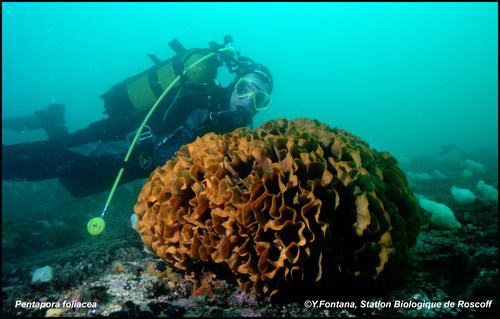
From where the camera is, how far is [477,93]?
10838 centimetres

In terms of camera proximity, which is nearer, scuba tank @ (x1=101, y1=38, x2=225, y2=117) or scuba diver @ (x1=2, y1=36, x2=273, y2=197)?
scuba diver @ (x1=2, y1=36, x2=273, y2=197)

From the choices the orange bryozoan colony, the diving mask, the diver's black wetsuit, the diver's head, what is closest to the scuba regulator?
the diver's black wetsuit

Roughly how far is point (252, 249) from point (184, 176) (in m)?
1.08

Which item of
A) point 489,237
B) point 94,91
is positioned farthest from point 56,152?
point 94,91

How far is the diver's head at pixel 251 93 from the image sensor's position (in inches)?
210

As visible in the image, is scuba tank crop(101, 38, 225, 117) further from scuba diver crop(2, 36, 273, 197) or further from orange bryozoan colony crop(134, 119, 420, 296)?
orange bryozoan colony crop(134, 119, 420, 296)

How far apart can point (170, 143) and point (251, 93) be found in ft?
7.51

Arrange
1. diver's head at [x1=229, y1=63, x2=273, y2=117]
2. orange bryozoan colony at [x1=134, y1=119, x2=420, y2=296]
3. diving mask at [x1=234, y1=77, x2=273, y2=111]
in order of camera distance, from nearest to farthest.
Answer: orange bryozoan colony at [x1=134, y1=119, x2=420, y2=296], diver's head at [x1=229, y1=63, x2=273, y2=117], diving mask at [x1=234, y1=77, x2=273, y2=111]

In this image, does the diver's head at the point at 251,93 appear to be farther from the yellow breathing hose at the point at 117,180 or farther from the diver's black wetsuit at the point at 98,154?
the yellow breathing hose at the point at 117,180

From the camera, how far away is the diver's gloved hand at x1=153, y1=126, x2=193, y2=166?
197 inches

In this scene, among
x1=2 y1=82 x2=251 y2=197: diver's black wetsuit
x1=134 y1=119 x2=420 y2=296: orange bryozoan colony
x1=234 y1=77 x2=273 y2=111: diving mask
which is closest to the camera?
x1=134 y1=119 x2=420 y2=296: orange bryozoan colony

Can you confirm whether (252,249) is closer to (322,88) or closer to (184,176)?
(184,176)

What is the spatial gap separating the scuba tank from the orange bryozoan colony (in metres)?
4.43

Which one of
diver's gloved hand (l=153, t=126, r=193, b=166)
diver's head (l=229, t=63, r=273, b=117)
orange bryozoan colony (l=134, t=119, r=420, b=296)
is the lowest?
orange bryozoan colony (l=134, t=119, r=420, b=296)
